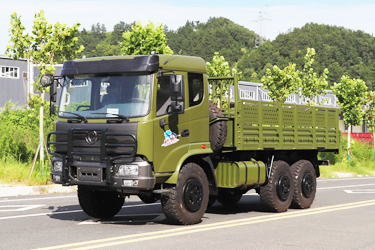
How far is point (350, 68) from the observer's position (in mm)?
105250

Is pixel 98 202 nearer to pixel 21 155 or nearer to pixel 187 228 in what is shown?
pixel 187 228

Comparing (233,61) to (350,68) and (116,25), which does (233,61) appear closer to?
(350,68)

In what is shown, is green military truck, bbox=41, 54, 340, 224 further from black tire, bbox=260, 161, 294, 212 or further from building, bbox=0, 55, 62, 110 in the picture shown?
building, bbox=0, 55, 62, 110

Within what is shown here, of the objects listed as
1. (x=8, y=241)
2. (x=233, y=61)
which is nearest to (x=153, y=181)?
(x=8, y=241)

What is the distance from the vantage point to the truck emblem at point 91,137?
27.0ft

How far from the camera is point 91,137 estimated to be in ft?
27.2

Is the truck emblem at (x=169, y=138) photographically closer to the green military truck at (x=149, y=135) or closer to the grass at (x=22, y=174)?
the green military truck at (x=149, y=135)

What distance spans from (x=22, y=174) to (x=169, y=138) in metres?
8.36

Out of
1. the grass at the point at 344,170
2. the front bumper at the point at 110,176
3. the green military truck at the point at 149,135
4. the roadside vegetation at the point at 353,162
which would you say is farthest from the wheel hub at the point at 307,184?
the grass at the point at 344,170

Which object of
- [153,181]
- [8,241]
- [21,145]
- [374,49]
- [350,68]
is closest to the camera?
[8,241]

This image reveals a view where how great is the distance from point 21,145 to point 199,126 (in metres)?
10.0

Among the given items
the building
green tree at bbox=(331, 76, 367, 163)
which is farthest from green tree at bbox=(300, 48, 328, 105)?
the building

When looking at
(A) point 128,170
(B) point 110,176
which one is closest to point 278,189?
(A) point 128,170

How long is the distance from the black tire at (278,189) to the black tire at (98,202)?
10.00 feet
